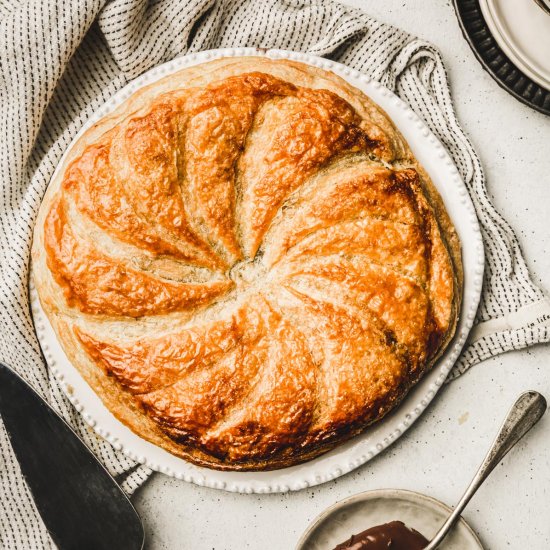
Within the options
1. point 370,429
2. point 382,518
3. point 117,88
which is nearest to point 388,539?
point 382,518

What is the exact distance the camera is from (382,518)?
2.27m

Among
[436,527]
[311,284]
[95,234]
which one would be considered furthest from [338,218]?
[436,527]

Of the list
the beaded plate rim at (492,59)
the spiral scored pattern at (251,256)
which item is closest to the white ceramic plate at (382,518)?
the spiral scored pattern at (251,256)

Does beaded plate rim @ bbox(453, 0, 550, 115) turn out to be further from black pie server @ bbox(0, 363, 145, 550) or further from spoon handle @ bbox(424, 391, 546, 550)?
black pie server @ bbox(0, 363, 145, 550)

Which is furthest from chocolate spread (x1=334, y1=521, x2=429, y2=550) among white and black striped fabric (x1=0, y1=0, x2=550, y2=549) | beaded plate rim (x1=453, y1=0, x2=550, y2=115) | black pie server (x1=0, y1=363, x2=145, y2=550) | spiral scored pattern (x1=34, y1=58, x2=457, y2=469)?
beaded plate rim (x1=453, y1=0, x2=550, y2=115)

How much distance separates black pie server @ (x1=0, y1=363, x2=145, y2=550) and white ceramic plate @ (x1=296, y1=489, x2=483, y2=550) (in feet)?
2.21

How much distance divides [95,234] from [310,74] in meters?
0.83

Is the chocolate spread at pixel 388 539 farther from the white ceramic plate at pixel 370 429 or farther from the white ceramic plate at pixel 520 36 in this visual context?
the white ceramic plate at pixel 520 36

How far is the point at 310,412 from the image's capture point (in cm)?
196

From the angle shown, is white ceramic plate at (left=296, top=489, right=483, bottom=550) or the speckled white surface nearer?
white ceramic plate at (left=296, top=489, right=483, bottom=550)

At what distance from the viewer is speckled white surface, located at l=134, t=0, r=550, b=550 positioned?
2.36 meters

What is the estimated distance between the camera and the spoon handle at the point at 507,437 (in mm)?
2184

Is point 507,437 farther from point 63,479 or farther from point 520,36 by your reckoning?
point 63,479

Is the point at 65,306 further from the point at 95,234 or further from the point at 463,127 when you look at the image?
the point at 463,127
